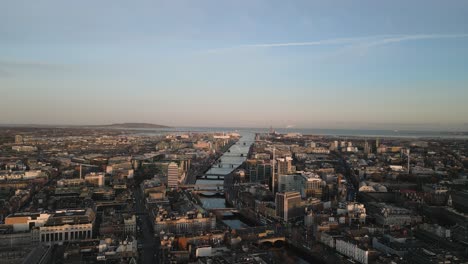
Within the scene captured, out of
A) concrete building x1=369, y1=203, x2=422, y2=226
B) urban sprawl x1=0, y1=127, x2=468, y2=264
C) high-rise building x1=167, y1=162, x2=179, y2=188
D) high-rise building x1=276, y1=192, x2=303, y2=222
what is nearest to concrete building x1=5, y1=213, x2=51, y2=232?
urban sprawl x1=0, y1=127, x2=468, y2=264

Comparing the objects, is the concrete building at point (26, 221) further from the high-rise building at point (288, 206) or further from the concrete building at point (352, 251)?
the concrete building at point (352, 251)

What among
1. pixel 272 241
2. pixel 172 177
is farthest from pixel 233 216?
pixel 172 177

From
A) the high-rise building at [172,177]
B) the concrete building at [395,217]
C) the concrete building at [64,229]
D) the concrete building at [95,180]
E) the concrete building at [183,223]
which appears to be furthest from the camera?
the high-rise building at [172,177]

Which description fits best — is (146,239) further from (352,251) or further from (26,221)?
(352,251)

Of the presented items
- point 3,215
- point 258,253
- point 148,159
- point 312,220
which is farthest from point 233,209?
point 148,159

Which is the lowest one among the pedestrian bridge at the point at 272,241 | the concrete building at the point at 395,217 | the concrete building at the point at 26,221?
the pedestrian bridge at the point at 272,241

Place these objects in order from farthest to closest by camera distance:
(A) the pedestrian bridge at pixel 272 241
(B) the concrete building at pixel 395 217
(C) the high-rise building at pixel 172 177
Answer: (C) the high-rise building at pixel 172 177
(B) the concrete building at pixel 395 217
(A) the pedestrian bridge at pixel 272 241

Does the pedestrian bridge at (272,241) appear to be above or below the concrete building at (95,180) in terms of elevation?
below

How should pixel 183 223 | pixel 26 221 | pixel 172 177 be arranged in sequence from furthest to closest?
pixel 172 177 → pixel 183 223 → pixel 26 221

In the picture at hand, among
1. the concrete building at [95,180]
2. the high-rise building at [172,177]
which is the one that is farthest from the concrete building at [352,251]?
the concrete building at [95,180]
